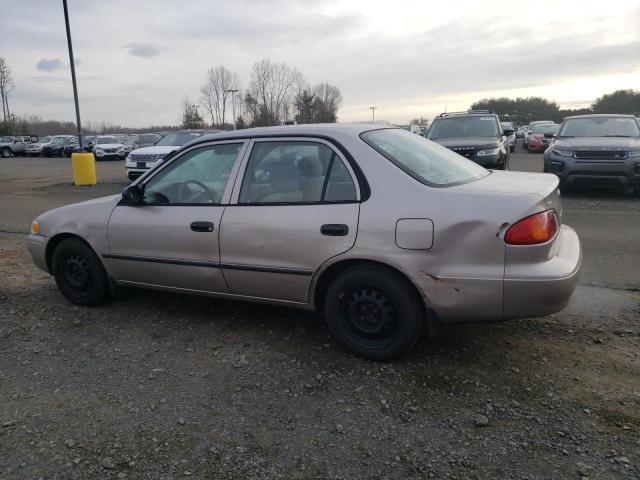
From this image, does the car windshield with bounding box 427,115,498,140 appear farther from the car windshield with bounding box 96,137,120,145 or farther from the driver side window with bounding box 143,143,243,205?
the car windshield with bounding box 96,137,120,145

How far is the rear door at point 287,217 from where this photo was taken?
339 cm

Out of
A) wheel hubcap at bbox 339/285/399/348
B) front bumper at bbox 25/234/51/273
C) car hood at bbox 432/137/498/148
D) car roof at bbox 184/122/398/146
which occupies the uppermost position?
car roof at bbox 184/122/398/146

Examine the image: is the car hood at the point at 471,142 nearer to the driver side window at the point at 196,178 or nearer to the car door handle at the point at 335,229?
the driver side window at the point at 196,178

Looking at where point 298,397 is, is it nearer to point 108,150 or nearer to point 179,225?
point 179,225

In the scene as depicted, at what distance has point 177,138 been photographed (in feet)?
51.4

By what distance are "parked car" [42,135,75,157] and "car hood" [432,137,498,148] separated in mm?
33461

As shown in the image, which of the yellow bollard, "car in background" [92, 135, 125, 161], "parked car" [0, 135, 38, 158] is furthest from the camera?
"parked car" [0, 135, 38, 158]

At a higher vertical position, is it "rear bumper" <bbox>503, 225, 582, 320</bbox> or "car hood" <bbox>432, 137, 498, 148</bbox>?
"car hood" <bbox>432, 137, 498, 148</bbox>

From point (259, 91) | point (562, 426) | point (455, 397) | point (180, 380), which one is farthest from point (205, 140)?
point (259, 91)

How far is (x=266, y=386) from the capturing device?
3.22m

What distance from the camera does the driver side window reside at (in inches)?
155

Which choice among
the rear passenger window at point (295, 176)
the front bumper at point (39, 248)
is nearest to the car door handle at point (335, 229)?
the rear passenger window at point (295, 176)

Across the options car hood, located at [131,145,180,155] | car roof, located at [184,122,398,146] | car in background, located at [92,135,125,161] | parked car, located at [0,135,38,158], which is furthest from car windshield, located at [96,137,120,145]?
car roof, located at [184,122,398,146]

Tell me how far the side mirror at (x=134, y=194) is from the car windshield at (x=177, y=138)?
11602 mm
